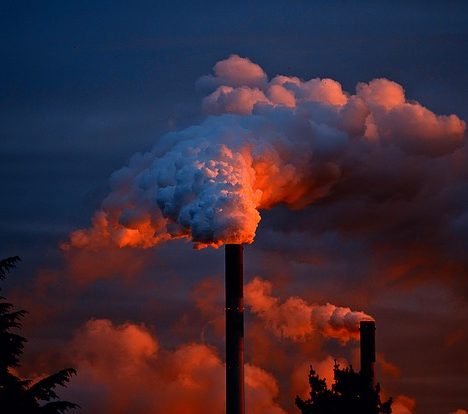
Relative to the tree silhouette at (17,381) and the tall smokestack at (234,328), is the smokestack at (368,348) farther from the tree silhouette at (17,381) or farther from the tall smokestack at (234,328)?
the tree silhouette at (17,381)

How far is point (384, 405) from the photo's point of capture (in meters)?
63.6

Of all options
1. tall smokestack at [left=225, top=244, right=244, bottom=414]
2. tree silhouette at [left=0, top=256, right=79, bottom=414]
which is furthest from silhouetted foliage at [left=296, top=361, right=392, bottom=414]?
tree silhouette at [left=0, top=256, right=79, bottom=414]

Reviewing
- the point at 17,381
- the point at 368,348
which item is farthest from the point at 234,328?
the point at 17,381

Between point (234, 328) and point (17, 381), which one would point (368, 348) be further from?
point (17, 381)

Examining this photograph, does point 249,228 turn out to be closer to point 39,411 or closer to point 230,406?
point 230,406

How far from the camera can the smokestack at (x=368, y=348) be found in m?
74.1

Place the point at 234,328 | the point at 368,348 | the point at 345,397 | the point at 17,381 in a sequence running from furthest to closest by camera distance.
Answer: the point at 368,348
the point at 234,328
the point at 345,397
the point at 17,381

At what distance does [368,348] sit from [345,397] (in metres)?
13.3

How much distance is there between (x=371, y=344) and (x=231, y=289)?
35.1ft

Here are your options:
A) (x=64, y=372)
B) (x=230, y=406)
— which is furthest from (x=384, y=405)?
(x=64, y=372)

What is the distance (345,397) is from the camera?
2498 inches

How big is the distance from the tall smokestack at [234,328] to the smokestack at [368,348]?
6917mm

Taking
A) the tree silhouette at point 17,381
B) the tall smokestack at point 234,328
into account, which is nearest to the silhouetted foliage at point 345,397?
the tall smokestack at point 234,328

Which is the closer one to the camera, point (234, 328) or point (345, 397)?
point (345, 397)
